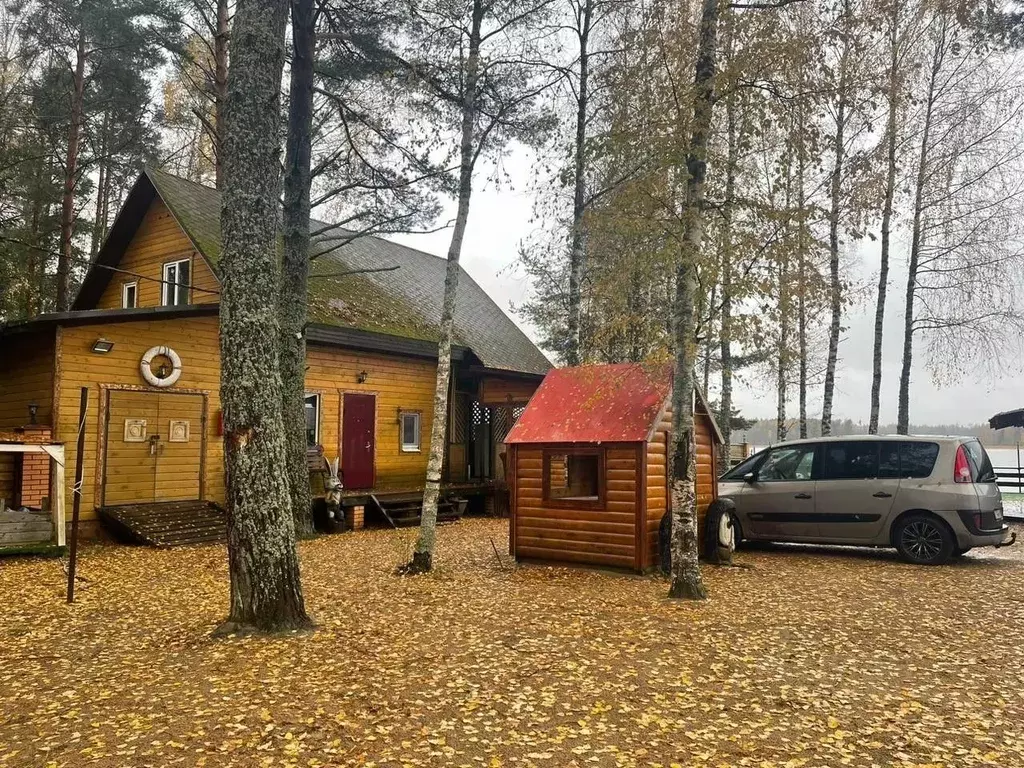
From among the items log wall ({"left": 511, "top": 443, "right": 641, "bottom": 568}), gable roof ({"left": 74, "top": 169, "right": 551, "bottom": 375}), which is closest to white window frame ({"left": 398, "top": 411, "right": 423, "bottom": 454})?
gable roof ({"left": 74, "top": 169, "right": 551, "bottom": 375})

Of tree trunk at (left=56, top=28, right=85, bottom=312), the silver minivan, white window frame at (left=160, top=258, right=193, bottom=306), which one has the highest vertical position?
tree trunk at (left=56, top=28, right=85, bottom=312)

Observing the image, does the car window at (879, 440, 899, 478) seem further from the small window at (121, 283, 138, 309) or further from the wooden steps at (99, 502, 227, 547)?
the small window at (121, 283, 138, 309)

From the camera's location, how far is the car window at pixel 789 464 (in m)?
10.1

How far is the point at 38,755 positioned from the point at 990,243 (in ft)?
62.5

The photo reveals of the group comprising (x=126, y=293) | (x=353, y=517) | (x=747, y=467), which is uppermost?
(x=126, y=293)

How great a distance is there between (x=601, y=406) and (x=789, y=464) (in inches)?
131

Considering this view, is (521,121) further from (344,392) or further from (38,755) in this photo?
(38,755)

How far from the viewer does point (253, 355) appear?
5.73 meters

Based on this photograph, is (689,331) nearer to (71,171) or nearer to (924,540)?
(924,540)

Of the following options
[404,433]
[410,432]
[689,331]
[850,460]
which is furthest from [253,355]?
[410,432]

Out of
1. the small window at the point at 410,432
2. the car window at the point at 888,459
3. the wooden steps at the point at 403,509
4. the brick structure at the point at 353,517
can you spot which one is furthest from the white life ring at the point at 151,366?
the car window at the point at 888,459

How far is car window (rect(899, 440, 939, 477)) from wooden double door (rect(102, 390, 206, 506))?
11.4m

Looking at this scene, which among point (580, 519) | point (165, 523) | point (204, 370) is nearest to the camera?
point (580, 519)

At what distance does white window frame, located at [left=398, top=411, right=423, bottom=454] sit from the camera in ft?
53.0
